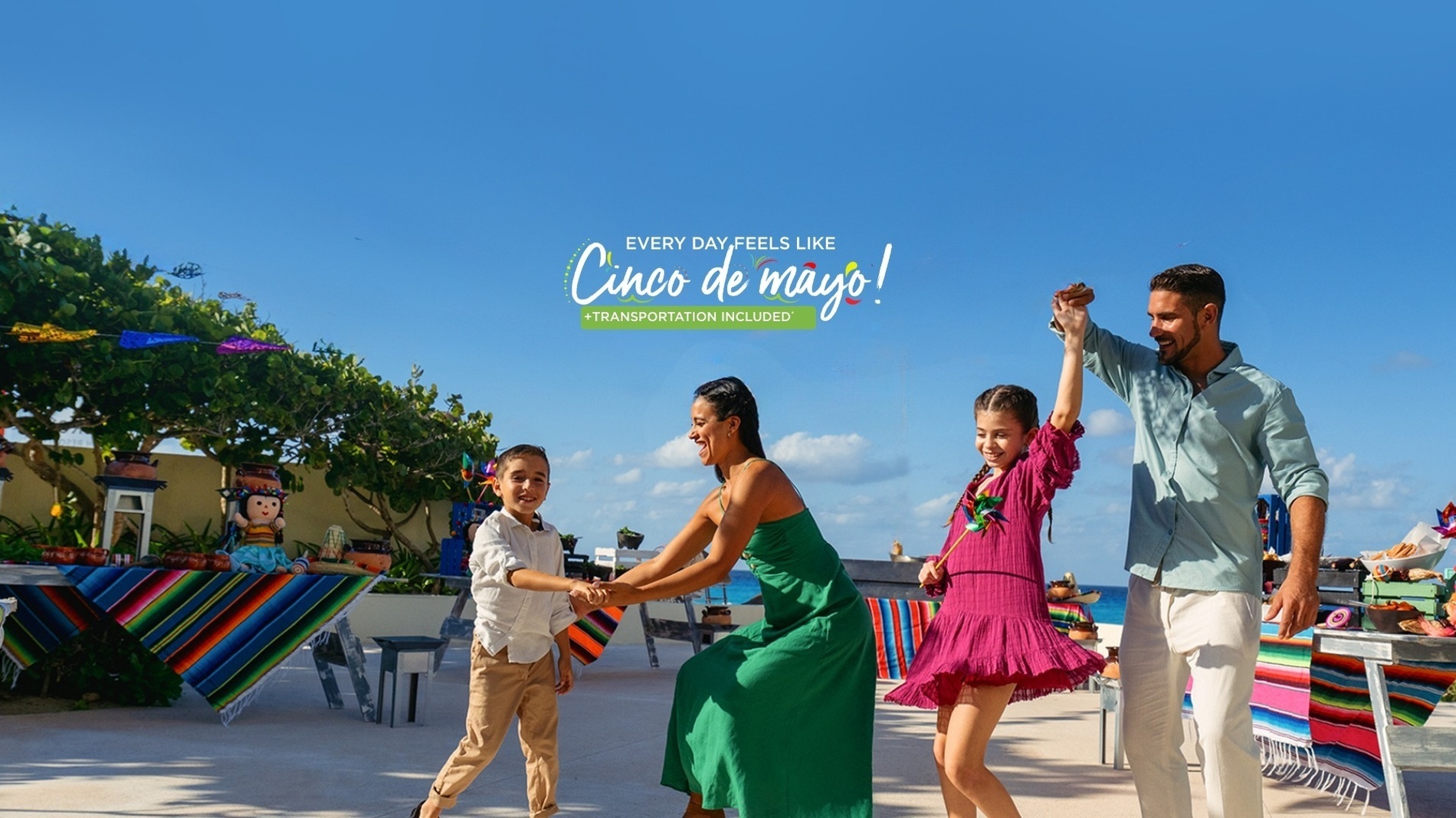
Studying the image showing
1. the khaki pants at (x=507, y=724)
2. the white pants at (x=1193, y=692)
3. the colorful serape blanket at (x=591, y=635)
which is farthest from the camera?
the colorful serape blanket at (x=591, y=635)

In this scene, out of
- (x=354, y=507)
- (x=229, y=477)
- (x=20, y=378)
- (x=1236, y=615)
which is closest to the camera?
(x=1236, y=615)

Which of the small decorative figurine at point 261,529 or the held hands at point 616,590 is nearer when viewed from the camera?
the held hands at point 616,590

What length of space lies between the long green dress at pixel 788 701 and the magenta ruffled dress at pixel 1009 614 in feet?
0.68

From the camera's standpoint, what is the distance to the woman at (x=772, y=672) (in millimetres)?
2641

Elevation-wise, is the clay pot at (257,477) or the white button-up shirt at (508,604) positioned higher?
the clay pot at (257,477)

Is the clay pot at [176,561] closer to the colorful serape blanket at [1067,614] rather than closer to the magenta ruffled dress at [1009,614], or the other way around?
the magenta ruffled dress at [1009,614]

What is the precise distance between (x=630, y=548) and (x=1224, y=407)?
943 centimetres

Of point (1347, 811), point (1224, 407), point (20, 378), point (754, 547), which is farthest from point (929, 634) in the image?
point (20, 378)

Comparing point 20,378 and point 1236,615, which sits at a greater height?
point 20,378

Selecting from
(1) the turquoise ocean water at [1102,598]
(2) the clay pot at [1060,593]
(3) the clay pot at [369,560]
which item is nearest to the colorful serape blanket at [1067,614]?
(2) the clay pot at [1060,593]

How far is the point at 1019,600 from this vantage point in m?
2.89

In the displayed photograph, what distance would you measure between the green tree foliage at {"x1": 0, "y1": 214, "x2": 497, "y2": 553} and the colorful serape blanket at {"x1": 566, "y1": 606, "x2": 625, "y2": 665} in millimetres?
4096

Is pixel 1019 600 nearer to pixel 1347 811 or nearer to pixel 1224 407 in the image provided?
pixel 1224 407

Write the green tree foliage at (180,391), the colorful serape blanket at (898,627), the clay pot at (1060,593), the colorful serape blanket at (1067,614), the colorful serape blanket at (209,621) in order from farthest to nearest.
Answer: the green tree foliage at (180,391), the clay pot at (1060,593), the colorful serape blanket at (1067,614), the colorful serape blanket at (898,627), the colorful serape blanket at (209,621)
